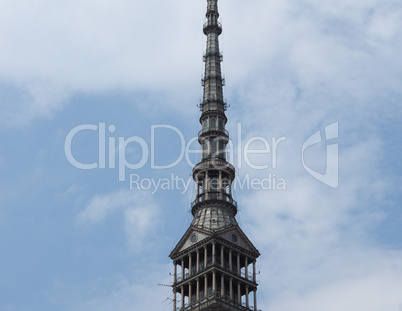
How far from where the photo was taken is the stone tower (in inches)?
5300

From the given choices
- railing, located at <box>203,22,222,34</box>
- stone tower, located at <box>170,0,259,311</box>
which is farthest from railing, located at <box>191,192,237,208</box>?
railing, located at <box>203,22,222,34</box>

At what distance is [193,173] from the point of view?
502 feet

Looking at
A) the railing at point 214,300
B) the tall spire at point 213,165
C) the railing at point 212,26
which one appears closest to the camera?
the railing at point 214,300

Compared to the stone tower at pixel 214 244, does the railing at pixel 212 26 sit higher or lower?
higher

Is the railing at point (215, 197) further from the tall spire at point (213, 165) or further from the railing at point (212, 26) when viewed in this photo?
the railing at point (212, 26)

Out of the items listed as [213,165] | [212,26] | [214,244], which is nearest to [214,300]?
[214,244]

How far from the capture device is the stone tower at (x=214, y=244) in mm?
134625

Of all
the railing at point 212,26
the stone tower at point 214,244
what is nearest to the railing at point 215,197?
the stone tower at point 214,244

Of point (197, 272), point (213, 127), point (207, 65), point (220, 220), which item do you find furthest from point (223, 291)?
point (207, 65)

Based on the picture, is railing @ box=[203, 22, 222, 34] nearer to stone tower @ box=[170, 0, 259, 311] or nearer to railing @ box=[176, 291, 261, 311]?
stone tower @ box=[170, 0, 259, 311]

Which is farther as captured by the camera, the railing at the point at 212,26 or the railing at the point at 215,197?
the railing at the point at 212,26

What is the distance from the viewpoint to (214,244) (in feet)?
450

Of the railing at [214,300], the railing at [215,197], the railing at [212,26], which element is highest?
the railing at [212,26]

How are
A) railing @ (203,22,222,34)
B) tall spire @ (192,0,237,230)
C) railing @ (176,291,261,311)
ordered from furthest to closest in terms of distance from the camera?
railing @ (203,22,222,34) < tall spire @ (192,0,237,230) < railing @ (176,291,261,311)
